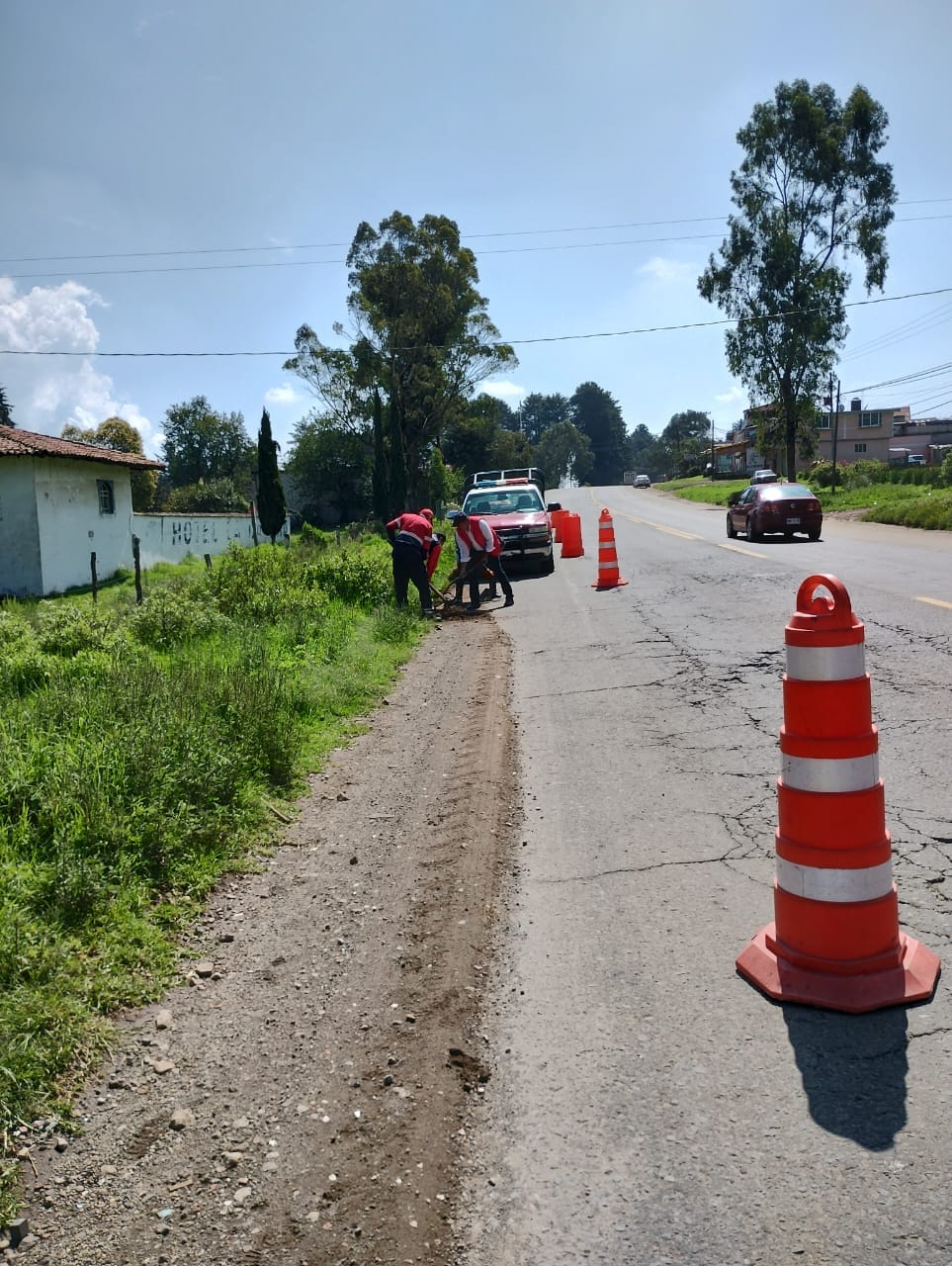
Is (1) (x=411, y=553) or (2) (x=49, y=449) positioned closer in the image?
(1) (x=411, y=553)

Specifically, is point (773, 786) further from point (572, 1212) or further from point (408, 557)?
point (408, 557)

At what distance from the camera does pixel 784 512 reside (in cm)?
2247

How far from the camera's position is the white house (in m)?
25.7

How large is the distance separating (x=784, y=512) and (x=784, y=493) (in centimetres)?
64

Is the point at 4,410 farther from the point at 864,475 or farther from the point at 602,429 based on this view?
the point at 602,429

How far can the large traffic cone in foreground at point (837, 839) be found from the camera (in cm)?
308

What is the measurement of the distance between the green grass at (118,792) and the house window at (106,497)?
21.0 meters

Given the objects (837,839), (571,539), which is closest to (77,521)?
(571,539)

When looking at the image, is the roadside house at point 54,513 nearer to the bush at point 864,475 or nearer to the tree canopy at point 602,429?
the bush at point 864,475

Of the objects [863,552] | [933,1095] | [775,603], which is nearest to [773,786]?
[933,1095]

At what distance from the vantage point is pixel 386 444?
52469 mm

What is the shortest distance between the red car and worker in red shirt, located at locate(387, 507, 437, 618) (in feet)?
38.5

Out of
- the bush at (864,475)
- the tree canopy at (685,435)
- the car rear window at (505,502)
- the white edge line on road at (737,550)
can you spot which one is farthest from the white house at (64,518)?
the tree canopy at (685,435)

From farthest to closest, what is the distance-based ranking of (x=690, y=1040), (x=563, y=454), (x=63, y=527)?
(x=563, y=454), (x=63, y=527), (x=690, y=1040)
